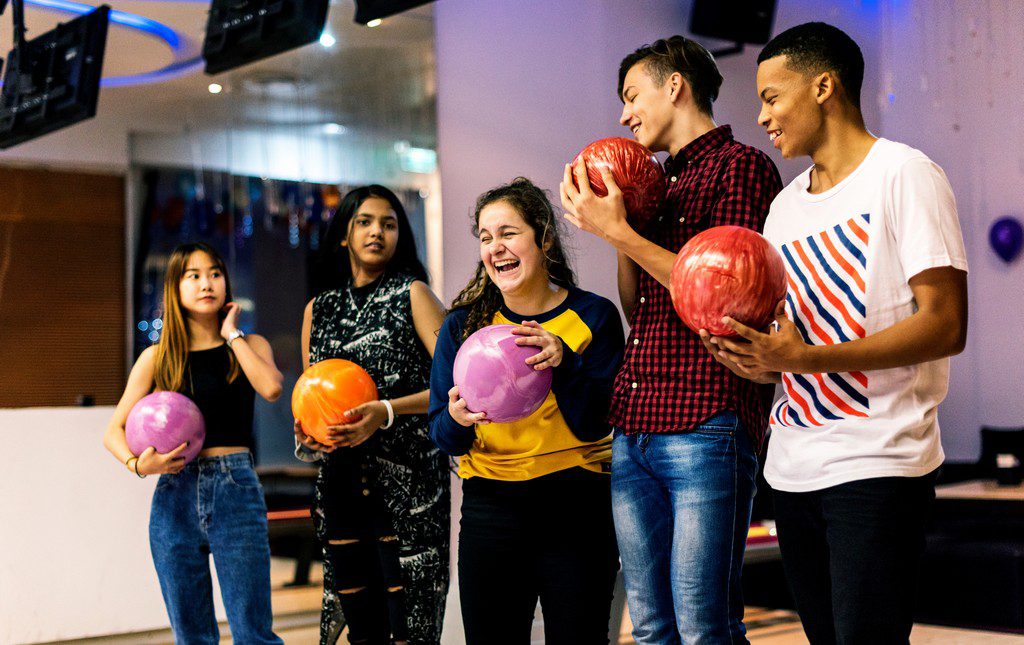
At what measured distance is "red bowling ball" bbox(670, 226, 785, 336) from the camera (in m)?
1.62

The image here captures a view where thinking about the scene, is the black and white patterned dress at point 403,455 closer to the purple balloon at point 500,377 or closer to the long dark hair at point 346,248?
the long dark hair at point 346,248

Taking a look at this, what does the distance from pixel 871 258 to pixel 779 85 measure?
14.3 inches

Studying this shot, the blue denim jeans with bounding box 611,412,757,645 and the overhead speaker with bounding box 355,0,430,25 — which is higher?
the overhead speaker with bounding box 355,0,430,25

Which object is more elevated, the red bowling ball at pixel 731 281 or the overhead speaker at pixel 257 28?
the overhead speaker at pixel 257 28

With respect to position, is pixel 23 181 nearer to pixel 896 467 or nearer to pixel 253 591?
pixel 253 591

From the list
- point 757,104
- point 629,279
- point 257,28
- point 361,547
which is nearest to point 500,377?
point 629,279

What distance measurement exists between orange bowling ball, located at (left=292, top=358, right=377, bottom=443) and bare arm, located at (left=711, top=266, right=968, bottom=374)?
4.33 ft

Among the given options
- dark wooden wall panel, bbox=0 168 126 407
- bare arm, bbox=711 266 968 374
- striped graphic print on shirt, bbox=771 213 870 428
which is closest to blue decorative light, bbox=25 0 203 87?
dark wooden wall panel, bbox=0 168 126 407

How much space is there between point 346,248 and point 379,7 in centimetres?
129

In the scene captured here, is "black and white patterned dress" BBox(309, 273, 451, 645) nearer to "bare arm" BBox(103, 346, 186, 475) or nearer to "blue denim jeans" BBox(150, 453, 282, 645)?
"blue denim jeans" BBox(150, 453, 282, 645)

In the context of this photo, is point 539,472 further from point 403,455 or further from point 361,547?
point 361,547

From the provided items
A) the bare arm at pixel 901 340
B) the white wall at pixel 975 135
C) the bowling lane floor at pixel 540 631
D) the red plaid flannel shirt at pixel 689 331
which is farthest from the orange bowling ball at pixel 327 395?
the white wall at pixel 975 135

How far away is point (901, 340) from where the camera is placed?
5.16 ft

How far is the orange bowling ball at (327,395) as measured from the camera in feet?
8.57
